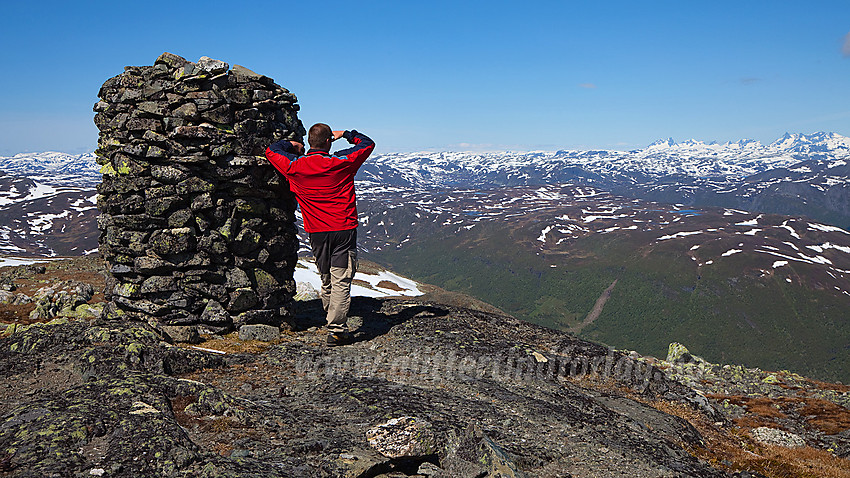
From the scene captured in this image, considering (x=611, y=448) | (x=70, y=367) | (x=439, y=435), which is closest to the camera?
(x=439, y=435)

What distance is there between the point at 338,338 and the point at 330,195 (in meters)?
4.91

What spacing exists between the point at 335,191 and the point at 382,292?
3725 inches

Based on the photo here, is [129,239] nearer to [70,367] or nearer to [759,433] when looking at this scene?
[70,367]

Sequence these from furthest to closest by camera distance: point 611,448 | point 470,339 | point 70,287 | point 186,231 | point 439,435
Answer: point 70,287 → point 470,339 → point 186,231 → point 611,448 → point 439,435

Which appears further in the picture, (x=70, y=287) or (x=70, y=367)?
(x=70, y=287)

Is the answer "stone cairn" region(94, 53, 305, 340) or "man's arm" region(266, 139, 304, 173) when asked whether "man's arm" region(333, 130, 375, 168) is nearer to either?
"man's arm" region(266, 139, 304, 173)

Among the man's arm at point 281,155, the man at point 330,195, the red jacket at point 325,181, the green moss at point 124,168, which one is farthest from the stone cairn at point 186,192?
the red jacket at point 325,181

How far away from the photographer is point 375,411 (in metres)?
10.3

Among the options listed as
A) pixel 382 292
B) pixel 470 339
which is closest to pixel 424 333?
pixel 470 339

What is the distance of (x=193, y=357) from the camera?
508 inches

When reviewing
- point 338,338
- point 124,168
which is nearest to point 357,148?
point 338,338

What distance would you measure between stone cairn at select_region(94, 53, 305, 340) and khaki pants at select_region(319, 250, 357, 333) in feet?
10.7

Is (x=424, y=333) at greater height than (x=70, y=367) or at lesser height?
lesser

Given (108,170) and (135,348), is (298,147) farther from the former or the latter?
(135,348)
